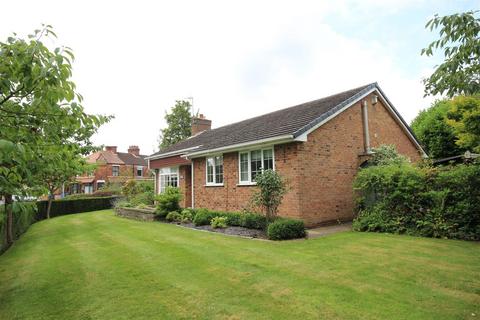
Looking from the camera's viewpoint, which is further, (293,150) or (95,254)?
(293,150)

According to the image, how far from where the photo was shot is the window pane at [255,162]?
14.3 meters

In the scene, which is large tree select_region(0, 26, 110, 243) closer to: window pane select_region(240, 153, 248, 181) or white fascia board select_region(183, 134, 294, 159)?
white fascia board select_region(183, 134, 294, 159)

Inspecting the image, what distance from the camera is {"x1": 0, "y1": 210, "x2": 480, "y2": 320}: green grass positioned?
4613 mm

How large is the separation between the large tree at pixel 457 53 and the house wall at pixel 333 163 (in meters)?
8.18

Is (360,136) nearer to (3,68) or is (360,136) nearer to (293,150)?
(293,150)

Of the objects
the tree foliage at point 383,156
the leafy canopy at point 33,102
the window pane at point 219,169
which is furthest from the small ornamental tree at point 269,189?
the leafy canopy at point 33,102

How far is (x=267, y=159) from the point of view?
547 inches

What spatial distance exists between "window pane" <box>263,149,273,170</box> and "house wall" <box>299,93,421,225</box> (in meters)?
1.57

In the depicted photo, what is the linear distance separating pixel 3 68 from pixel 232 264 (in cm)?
560

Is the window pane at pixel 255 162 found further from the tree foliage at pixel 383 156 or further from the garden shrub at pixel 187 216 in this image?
the tree foliage at pixel 383 156

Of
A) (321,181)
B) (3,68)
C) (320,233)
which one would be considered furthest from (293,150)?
(3,68)

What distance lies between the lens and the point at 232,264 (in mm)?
7113

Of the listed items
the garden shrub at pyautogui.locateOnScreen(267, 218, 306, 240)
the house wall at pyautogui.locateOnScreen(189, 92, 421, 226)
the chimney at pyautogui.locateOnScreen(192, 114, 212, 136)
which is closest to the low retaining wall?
the house wall at pyautogui.locateOnScreen(189, 92, 421, 226)

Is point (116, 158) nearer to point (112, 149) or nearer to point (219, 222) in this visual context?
point (112, 149)
